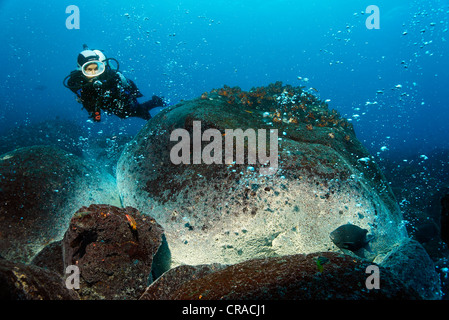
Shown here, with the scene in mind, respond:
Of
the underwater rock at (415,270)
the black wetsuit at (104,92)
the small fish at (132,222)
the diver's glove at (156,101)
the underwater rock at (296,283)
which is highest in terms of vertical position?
the diver's glove at (156,101)

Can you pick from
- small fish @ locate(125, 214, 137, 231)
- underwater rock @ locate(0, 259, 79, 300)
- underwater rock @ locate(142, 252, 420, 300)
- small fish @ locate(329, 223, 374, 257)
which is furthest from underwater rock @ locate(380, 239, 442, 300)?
underwater rock @ locate(0, 259, 79, 300)

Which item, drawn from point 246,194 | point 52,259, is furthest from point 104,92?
point 246,194

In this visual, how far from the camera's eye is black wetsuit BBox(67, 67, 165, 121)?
5734 millimetres

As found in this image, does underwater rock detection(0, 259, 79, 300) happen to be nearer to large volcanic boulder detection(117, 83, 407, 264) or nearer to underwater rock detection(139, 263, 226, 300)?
underwater rock detection(139, 263, 226, 300)

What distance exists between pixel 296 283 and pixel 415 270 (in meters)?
2.48

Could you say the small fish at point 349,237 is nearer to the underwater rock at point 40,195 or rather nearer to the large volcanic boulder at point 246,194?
the large volcanic boulder at point 246,194

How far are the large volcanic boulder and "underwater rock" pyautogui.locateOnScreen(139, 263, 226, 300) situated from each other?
0.81m

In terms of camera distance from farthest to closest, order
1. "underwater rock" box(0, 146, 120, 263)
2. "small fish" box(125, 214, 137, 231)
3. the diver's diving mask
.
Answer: the diver's diving mask < "underwater rock" box(0, 146, 120, 263) < "small fish" box(125, 214, 137, 231)

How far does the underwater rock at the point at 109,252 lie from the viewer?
268 cm

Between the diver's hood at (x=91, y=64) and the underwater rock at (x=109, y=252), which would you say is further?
the diver's hood at (x=91, y=64)

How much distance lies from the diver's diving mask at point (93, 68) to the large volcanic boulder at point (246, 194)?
2.57m

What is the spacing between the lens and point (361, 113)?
65.4m

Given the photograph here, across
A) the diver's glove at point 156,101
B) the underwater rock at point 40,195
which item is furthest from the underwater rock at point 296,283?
the diver's glove at point 156,101
